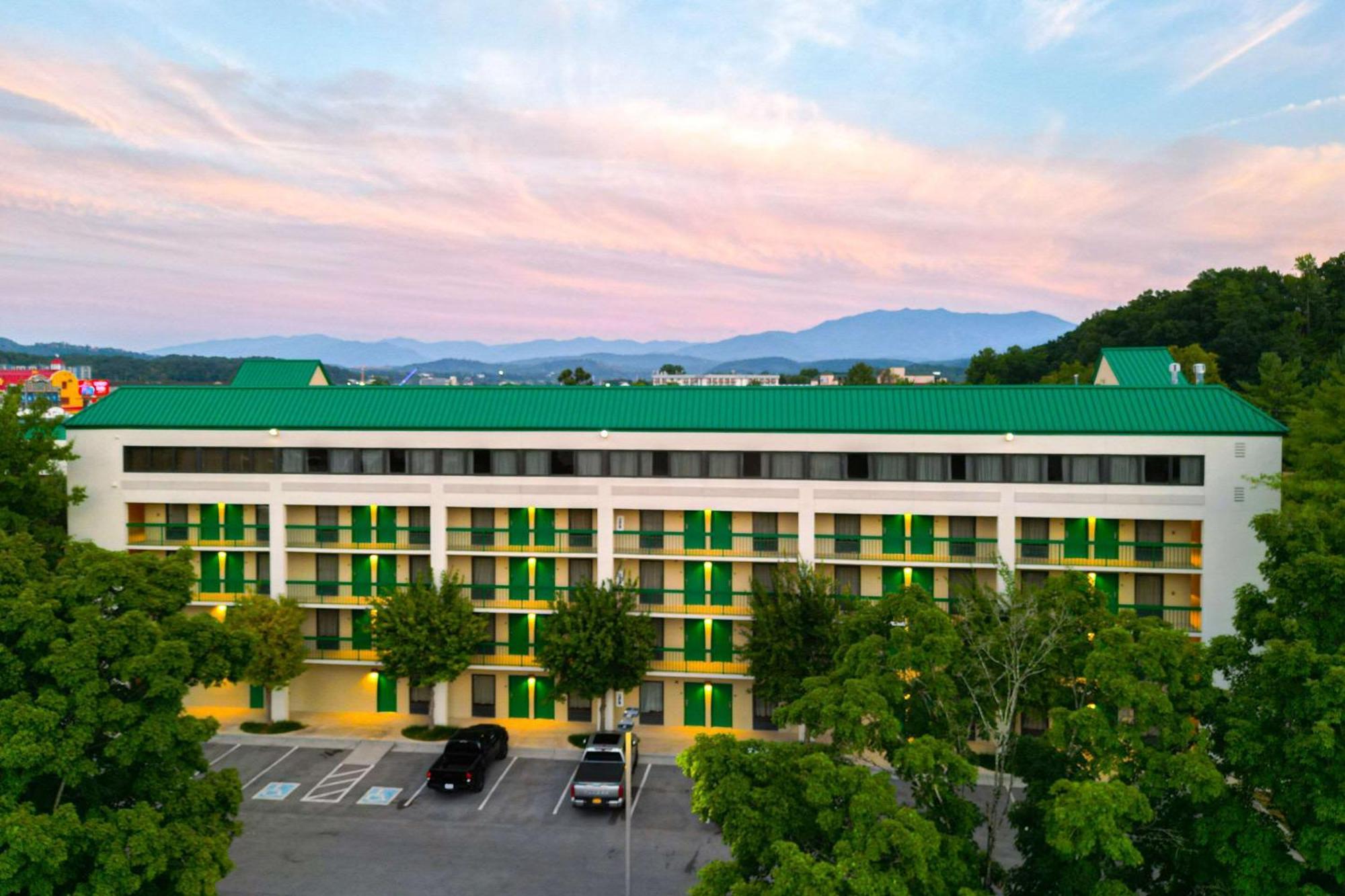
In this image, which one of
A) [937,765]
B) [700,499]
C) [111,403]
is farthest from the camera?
[111,403]

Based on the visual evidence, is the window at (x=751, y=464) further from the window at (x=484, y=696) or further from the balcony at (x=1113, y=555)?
the window at (x=484, y=696)

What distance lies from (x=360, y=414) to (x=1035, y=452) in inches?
1148

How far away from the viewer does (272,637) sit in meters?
36.7

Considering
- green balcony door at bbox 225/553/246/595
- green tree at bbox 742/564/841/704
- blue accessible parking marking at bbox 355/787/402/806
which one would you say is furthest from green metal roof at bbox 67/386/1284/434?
blue accessible parking marking at bbox 355/787/402/806

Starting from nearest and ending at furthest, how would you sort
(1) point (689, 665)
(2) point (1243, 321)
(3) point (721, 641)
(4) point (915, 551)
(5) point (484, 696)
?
(4) point (915, 551) < (1) point (689, 665) < (3) point (721, 641) < (5) point (484, 696) < (2) point (1243, 321)

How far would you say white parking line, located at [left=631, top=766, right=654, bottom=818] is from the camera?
3125 cm

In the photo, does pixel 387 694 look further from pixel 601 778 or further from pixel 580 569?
pixel 601 778

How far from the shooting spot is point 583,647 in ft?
114

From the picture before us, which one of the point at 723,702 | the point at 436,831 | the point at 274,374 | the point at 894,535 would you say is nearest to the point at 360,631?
the point at 436,831

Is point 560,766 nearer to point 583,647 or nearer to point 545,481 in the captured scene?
point 583,647

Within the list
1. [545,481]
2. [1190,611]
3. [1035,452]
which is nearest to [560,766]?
[545,481]

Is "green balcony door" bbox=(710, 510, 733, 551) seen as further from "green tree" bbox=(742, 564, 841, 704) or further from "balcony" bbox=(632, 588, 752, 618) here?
"green tree" bbox=(742, 564, 841, 704)

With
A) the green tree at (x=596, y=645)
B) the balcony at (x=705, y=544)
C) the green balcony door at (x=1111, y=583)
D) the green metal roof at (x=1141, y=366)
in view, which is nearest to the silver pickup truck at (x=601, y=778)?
the green tree at (x=596, y=645)

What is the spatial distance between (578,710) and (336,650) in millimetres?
11337
